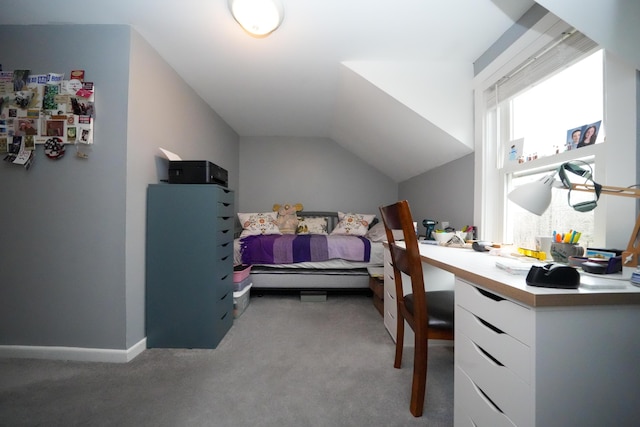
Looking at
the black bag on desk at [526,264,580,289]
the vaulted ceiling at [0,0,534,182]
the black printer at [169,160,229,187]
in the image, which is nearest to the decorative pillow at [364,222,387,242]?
the vaulted ceiling at [0,0,534,182]

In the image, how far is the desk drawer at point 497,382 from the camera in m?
0.61

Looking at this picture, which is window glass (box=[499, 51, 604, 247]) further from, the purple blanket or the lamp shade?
the purple blanket

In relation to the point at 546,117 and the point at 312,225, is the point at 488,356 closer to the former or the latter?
the point at 546,117

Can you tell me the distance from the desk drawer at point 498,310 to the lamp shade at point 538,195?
0.31m

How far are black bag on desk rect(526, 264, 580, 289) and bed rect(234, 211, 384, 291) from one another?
1993mm

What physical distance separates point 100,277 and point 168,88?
1486 mm

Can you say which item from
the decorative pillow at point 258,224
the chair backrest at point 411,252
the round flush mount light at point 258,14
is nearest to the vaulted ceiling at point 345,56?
the round flush mount light at point 258,14

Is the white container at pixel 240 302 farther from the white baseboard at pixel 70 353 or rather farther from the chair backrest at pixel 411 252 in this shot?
the chair backrest at pixel 411 252

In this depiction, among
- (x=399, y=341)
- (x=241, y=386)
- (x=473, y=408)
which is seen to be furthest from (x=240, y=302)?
(x=473, y=408)

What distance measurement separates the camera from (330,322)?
2096 millimetres

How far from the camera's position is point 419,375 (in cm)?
108

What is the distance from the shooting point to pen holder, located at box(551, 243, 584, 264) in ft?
3.29

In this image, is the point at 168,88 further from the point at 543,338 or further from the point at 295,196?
the point at 543,338

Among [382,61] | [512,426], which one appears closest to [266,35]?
[382,61]
